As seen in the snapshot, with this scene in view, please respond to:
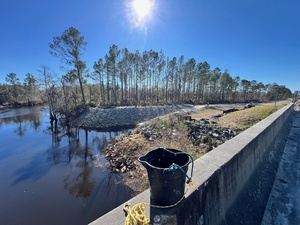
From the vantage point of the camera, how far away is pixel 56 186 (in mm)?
6059

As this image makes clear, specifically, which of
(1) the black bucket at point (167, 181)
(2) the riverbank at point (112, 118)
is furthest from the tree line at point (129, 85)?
(1) the black bucket at point (167, 181)

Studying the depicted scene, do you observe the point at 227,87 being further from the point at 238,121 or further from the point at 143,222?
the point at 143,222

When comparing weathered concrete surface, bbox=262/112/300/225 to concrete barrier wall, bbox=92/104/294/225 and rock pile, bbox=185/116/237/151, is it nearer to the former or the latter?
concrete barrier wall, bbox=92/104/294/225

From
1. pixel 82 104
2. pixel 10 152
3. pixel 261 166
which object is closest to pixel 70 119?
pixel 82 104

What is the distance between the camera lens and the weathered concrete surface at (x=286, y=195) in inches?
129

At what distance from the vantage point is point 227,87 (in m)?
39.9

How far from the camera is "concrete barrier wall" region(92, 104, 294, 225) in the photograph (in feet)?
4.98

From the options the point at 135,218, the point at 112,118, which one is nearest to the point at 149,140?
the point at 135,218

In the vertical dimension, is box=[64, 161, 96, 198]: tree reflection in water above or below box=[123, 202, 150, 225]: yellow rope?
below

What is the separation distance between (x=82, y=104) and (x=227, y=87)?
32.1 metres

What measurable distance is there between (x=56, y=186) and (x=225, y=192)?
5803mm

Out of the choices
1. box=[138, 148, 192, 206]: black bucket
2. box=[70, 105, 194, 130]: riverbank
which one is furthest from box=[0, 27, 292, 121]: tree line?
box=[138, 148, 192, 206]: black bucket

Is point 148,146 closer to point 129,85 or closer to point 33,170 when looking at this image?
point 33,170

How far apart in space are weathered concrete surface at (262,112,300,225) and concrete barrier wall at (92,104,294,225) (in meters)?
0.16
